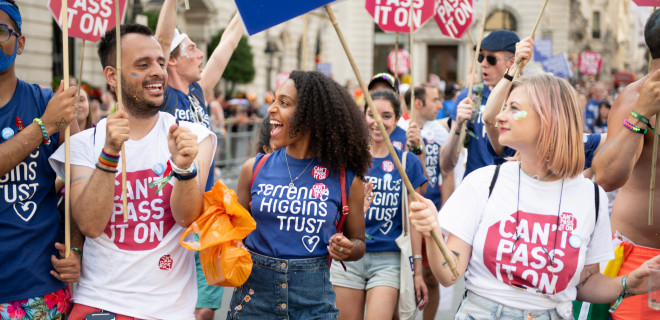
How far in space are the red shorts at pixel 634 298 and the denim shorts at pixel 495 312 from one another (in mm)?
503

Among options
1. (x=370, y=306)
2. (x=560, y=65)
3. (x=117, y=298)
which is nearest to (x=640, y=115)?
(x=370, y=306)

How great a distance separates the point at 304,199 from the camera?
11.3ft

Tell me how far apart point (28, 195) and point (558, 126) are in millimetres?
2299


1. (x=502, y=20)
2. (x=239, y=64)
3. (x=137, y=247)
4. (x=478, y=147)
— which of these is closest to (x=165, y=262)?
(x=137, y=247)

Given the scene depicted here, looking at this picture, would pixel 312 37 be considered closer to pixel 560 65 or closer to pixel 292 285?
pixel 560 65

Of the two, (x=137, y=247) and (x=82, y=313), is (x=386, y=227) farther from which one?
(x=82, y=313)

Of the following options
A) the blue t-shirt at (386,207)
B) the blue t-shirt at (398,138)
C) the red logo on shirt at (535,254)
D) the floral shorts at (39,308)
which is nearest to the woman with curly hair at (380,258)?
the blue t-shirt at (386,207)

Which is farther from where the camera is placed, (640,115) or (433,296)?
(433,296)

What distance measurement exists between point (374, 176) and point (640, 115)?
2044 millimetres

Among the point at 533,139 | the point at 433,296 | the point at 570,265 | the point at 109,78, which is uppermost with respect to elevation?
the point at 109,78

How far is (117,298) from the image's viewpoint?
302cm

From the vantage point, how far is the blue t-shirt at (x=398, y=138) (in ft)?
17.2

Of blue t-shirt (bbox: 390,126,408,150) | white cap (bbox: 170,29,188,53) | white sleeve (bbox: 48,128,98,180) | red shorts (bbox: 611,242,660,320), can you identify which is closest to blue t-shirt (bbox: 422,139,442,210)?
blue t-shirt (bbox: 390,126,408,150)

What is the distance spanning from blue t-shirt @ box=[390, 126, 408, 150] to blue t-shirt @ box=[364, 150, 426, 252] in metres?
0.44
